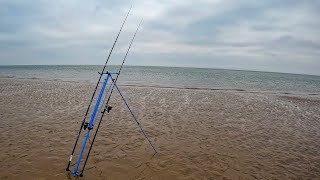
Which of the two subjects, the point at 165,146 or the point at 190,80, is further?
the point at 190,80

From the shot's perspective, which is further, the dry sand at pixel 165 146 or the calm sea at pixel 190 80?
the calm sea at pixel 190 80

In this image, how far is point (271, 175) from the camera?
7.05 metres

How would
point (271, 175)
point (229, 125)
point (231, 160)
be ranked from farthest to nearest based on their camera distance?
point (229, 125) → point (231, 160) → point (271, 175)

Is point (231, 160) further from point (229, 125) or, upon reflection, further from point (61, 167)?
point (61, 167)

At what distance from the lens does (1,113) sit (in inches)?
514

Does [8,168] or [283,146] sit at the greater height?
[283,146]

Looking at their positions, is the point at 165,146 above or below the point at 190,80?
below

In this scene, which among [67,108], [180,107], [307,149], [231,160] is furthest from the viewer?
[180,107]

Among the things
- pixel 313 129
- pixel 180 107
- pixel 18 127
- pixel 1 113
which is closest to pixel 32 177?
pixel 18 127

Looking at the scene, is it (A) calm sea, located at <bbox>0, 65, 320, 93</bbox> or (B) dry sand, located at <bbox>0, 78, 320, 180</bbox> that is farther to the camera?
(A) calm sea, located at <bbox>0, 65, 320, 93</bbox>

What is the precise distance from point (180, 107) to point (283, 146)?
8.71 m

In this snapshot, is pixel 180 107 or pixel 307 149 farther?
pixel 180 107

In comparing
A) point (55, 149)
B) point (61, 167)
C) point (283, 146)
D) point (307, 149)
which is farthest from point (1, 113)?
point (307, 149)

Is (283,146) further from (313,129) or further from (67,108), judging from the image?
(67,108)
